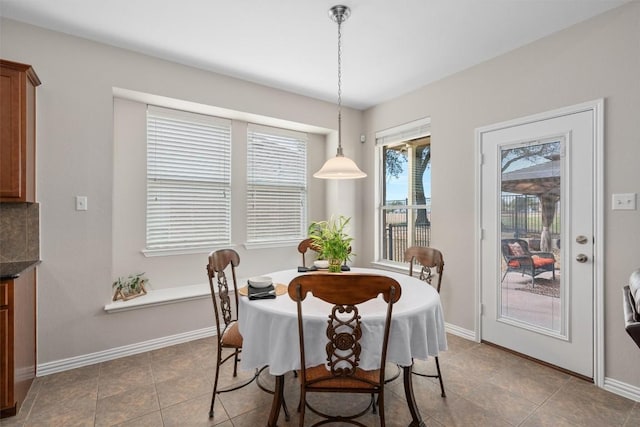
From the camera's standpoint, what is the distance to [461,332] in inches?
129

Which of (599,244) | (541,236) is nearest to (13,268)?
(541,236)

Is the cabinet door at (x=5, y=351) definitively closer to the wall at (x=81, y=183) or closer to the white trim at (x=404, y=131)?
the wall at (x=81, y=183)

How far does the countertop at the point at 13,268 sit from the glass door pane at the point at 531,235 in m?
3.80

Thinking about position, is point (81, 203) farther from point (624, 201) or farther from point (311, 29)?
point (624, 201)

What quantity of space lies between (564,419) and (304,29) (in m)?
3.32

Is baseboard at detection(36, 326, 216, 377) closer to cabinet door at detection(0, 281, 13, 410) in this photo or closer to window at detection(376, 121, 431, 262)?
cabinet door at detection(0, 281, 13, 410)

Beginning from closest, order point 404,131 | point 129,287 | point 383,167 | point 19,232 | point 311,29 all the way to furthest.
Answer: point 19,232 → point 311,29 → point 129,287 → point 404,131 → point 383,167

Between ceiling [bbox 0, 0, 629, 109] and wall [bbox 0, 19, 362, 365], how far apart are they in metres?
0.16

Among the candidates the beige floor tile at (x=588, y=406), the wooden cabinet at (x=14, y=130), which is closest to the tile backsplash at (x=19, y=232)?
the wooden cabinet at (x=14, y=130)

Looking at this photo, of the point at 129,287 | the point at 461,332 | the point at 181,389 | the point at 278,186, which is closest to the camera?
the point at 181,389

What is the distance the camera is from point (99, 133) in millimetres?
2732

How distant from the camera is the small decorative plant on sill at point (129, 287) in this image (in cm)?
295

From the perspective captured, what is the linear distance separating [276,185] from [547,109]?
9.75 ft

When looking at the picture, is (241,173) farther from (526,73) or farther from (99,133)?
(526,73)
